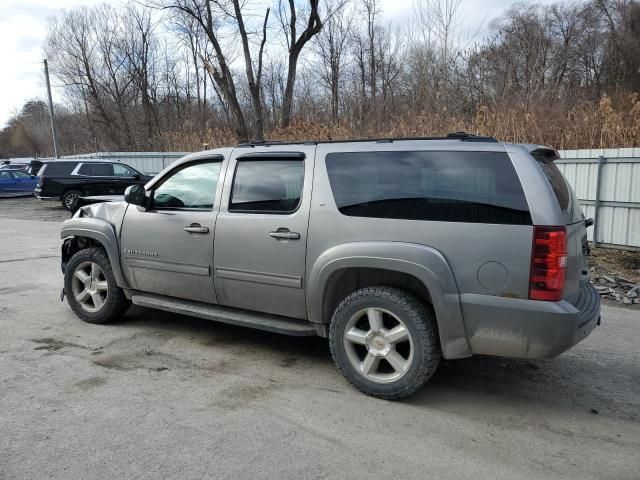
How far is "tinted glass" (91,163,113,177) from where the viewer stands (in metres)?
19.5

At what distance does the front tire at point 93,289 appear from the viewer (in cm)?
532

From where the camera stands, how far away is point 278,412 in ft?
11.5

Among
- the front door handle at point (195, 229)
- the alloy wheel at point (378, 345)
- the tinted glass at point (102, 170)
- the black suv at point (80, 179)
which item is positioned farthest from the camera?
the tinted glass at point (102, 170)

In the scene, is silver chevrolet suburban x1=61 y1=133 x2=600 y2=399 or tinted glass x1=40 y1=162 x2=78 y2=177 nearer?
silver chevrolet suburban x1=61 y1=133 x2=600 y2=399

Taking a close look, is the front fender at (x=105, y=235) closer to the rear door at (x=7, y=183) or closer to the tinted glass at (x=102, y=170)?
the tinted glass at (x=102, y=170)

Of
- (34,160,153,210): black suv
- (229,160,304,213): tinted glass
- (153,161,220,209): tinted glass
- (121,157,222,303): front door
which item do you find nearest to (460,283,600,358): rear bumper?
(229,160,304,213): tinted glass

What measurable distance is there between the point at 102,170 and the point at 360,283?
1797 centimetres

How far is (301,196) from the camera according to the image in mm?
4125

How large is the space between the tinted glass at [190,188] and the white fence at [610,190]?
785 cm

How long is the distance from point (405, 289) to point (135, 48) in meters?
36.9

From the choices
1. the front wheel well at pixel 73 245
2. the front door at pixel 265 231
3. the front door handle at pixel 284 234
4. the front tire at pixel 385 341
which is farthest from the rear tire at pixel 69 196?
the front tire at pixel 385 341

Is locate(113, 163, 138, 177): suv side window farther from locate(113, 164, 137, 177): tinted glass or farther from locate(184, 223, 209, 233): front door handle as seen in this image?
locate(184, 223, 209, 233): front door handle

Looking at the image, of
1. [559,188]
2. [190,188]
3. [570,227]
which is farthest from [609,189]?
[190,188]

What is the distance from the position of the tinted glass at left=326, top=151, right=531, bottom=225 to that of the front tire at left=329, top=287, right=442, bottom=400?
2.04 feet
